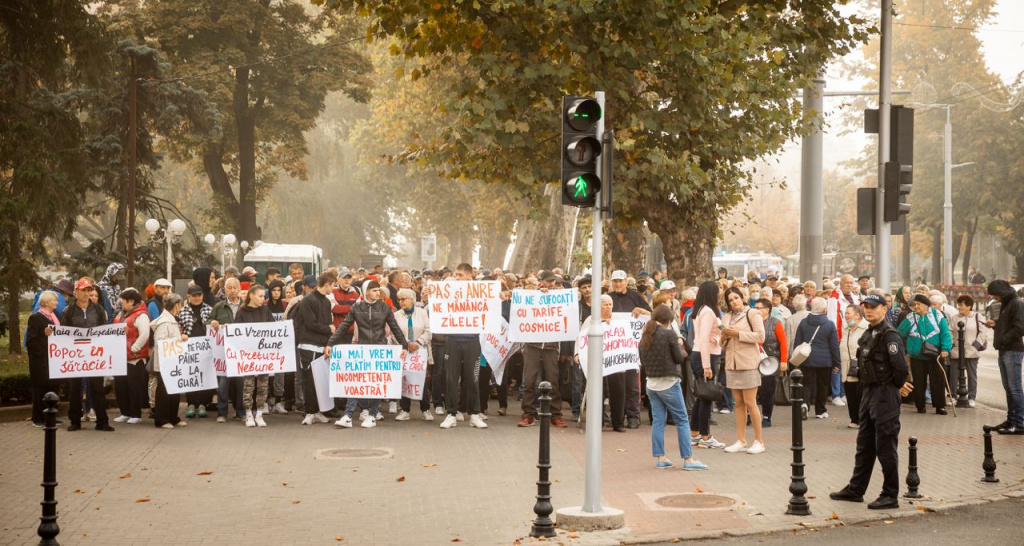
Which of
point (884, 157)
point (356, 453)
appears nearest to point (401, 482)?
point (356, 453)

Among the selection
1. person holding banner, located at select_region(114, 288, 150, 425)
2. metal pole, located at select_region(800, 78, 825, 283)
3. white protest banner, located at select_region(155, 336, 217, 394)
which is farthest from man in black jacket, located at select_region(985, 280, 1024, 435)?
person holding banner, located at select_region(114, 288, 150, 425)

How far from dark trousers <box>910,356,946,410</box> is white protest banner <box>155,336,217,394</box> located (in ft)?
32.4

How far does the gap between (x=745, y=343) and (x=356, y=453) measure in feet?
14.6

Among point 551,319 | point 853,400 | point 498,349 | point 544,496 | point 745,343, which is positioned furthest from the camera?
point 498,349

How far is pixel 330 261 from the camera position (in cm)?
7662

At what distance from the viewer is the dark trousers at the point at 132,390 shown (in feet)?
50.7

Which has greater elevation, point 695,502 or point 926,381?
point 926,381

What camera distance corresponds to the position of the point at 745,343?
12.7 metres

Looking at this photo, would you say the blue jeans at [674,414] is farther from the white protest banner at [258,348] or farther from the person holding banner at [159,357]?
the person holding banner at [159,357]

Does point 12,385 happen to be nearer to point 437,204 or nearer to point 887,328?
point 887,328

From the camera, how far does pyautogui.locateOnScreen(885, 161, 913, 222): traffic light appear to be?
55.1ft

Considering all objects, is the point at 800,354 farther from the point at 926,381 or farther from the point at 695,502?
the point at 695,502

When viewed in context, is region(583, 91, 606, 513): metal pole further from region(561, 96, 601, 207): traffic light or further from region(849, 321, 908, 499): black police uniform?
region(849, 321, 908, 499): black police uniform

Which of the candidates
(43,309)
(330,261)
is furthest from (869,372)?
(330,261)
